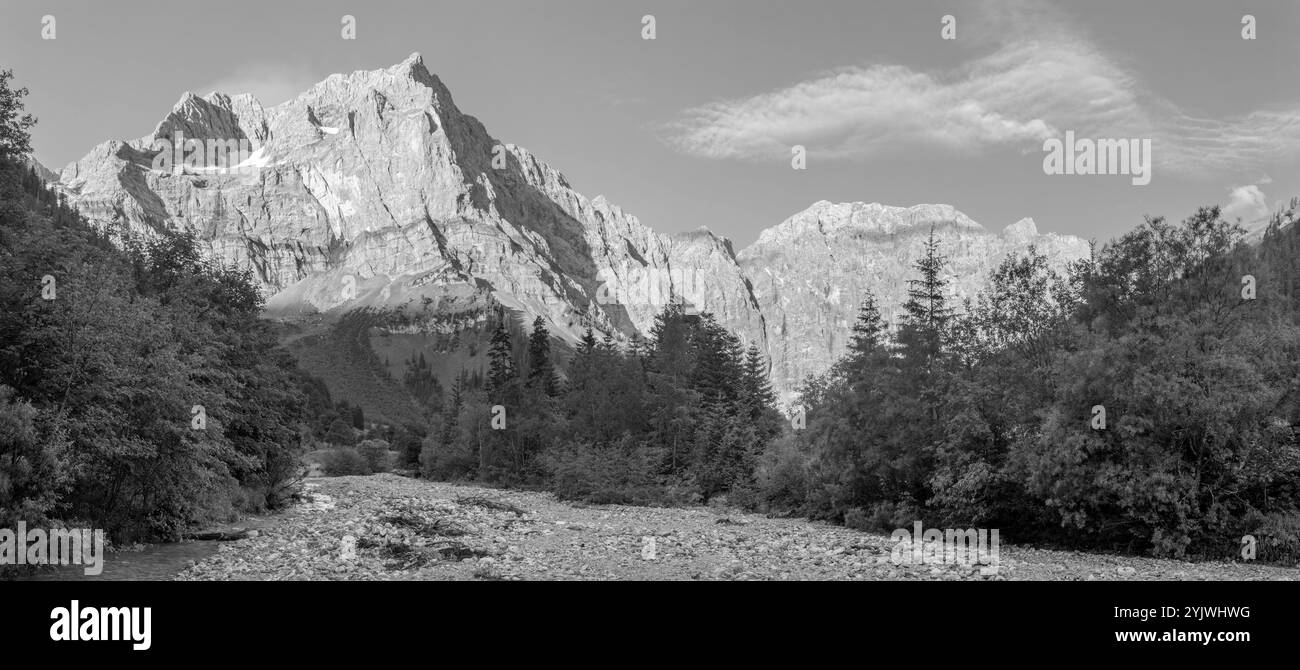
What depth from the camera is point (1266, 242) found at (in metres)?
162

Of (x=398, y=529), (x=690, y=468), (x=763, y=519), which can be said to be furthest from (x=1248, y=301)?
(x=690, y=468)

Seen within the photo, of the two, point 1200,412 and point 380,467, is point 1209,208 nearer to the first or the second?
point 1200,412

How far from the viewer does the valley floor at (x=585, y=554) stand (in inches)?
909

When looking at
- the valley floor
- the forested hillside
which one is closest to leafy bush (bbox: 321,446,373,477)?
the valley floor

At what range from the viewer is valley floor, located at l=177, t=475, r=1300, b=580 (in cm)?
2309

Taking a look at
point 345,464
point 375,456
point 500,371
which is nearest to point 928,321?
point 500,371

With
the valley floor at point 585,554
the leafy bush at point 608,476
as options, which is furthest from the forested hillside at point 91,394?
the leafy bush at point 608,476

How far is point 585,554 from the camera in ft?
94.2

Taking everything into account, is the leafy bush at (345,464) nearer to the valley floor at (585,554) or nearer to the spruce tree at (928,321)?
the valley floor at (585,554)

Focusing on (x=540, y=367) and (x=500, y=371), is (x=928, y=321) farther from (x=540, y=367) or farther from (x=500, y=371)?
(x=540, y=367)

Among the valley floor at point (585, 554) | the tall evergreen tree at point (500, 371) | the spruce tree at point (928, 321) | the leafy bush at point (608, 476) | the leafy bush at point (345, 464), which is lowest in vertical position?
the leafy bush at point (345, 464)

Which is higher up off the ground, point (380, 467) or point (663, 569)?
point (663, 569)

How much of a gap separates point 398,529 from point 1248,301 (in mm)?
32126

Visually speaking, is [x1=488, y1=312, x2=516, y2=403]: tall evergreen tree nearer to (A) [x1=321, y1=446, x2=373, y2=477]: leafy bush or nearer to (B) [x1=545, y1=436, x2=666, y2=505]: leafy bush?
(B) [x1=545, y1=436, x2=666, y2=505]: leafy bush
